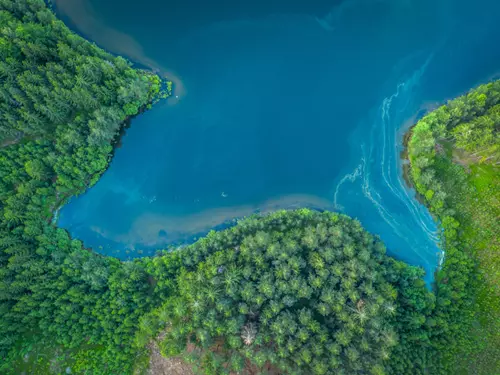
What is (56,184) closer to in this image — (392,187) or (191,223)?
(191,223)

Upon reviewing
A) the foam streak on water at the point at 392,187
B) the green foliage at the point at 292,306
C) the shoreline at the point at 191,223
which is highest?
the foam streak on water at the point at 392,187

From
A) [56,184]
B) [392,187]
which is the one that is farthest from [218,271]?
[392,187]

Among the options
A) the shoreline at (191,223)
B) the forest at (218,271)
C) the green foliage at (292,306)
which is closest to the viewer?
the green foliage at (292,306)

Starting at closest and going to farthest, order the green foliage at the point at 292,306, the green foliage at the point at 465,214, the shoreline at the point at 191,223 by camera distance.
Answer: the green foliage at the point at 292,306 → the green foliage at the point at 465,214 → the shoreline at the point at 191,223

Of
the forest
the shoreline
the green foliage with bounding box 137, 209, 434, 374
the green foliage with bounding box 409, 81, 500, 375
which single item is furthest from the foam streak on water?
the green foliage with bounding box 137, 209, 434, 374

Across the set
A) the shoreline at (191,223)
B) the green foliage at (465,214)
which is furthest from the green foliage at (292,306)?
the shoreline at (191,223)

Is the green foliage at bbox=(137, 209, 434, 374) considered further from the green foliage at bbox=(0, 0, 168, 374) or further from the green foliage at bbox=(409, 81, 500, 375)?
the green foliage at bbox=(0, 0, 168, 374)

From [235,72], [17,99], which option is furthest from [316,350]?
[17,99]

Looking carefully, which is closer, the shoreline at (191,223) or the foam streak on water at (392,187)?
the foam streak on water at (392,187)

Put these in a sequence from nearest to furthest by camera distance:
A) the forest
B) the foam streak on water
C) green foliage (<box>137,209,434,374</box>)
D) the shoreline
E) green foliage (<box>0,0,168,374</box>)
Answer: green foliage (<box>137,209,434,374</box>) → the forest → green foliage (<box>0,0,168,374</box>) → the foam streak on water → the shoreline

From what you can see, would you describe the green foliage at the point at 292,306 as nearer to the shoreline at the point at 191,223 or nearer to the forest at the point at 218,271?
the forest at the point at 218,271
